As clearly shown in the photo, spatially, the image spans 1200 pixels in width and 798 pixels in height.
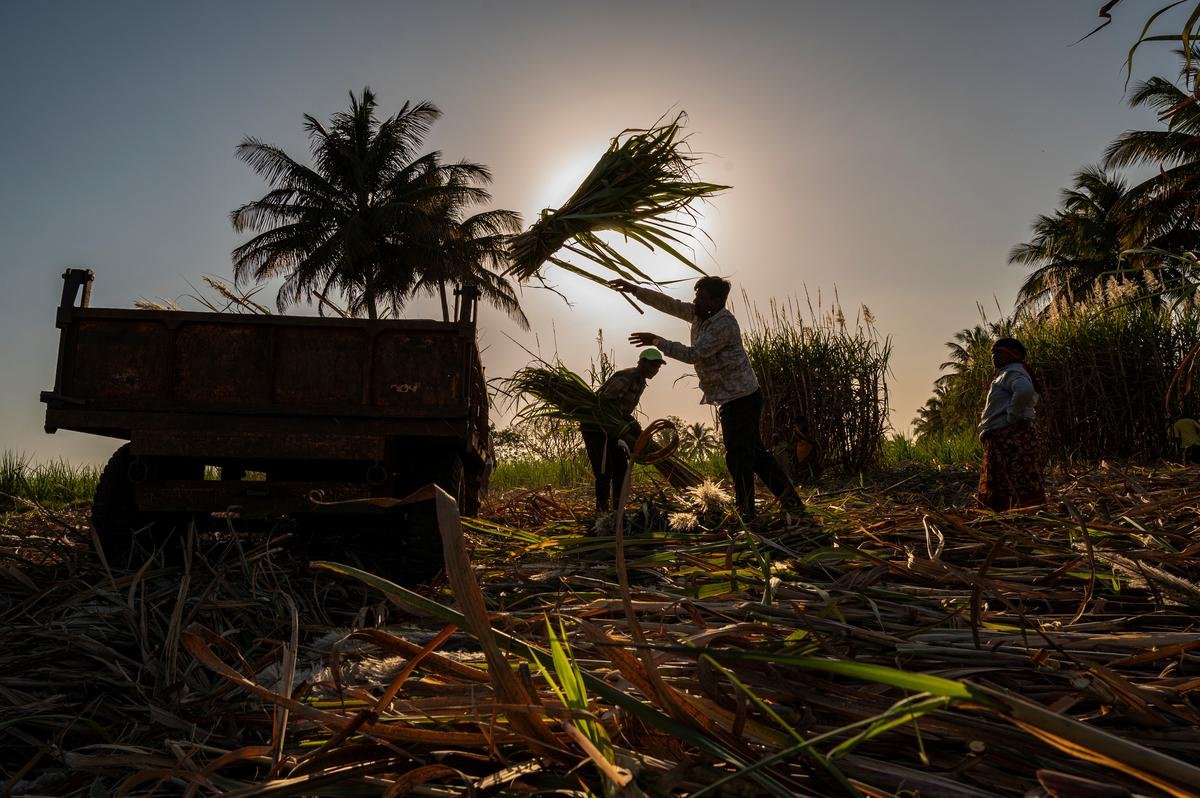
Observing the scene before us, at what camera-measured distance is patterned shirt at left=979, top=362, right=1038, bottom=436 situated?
6.06m

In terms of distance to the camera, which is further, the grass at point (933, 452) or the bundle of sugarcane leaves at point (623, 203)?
the grass at point (933, 452)

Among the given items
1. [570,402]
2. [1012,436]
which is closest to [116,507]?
[570,402]

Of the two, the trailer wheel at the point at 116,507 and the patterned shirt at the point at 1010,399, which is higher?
the patterned shirt at the point at 1010,399

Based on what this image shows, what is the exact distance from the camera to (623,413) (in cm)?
629

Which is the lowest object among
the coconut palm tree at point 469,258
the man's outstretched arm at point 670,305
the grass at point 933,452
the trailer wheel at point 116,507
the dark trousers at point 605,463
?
the trailer wheel at point 116,507

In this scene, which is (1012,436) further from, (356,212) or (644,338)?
(356,212)

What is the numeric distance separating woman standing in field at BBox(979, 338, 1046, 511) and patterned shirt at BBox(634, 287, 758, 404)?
2306mm

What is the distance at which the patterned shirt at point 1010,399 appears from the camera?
19.9 ft

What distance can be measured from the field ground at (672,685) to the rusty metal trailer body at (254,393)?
4.01ft

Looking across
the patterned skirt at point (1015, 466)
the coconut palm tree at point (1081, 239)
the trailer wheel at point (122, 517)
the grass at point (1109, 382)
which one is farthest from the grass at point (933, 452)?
the coconut palm tree at point (1081, 239)

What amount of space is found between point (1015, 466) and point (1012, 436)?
252 millimetres

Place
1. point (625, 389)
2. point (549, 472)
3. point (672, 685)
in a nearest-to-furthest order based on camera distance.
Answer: point (672, 685), point (625, 389), point (549, 472)

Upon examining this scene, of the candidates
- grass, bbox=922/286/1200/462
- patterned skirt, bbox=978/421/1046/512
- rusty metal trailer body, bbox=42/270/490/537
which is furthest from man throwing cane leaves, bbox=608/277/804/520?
grass, bbox=922/286/1200/462

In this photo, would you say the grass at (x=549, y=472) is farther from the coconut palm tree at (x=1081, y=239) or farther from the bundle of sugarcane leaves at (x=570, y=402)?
the coconut palm tree at (x=1081, y=239)
